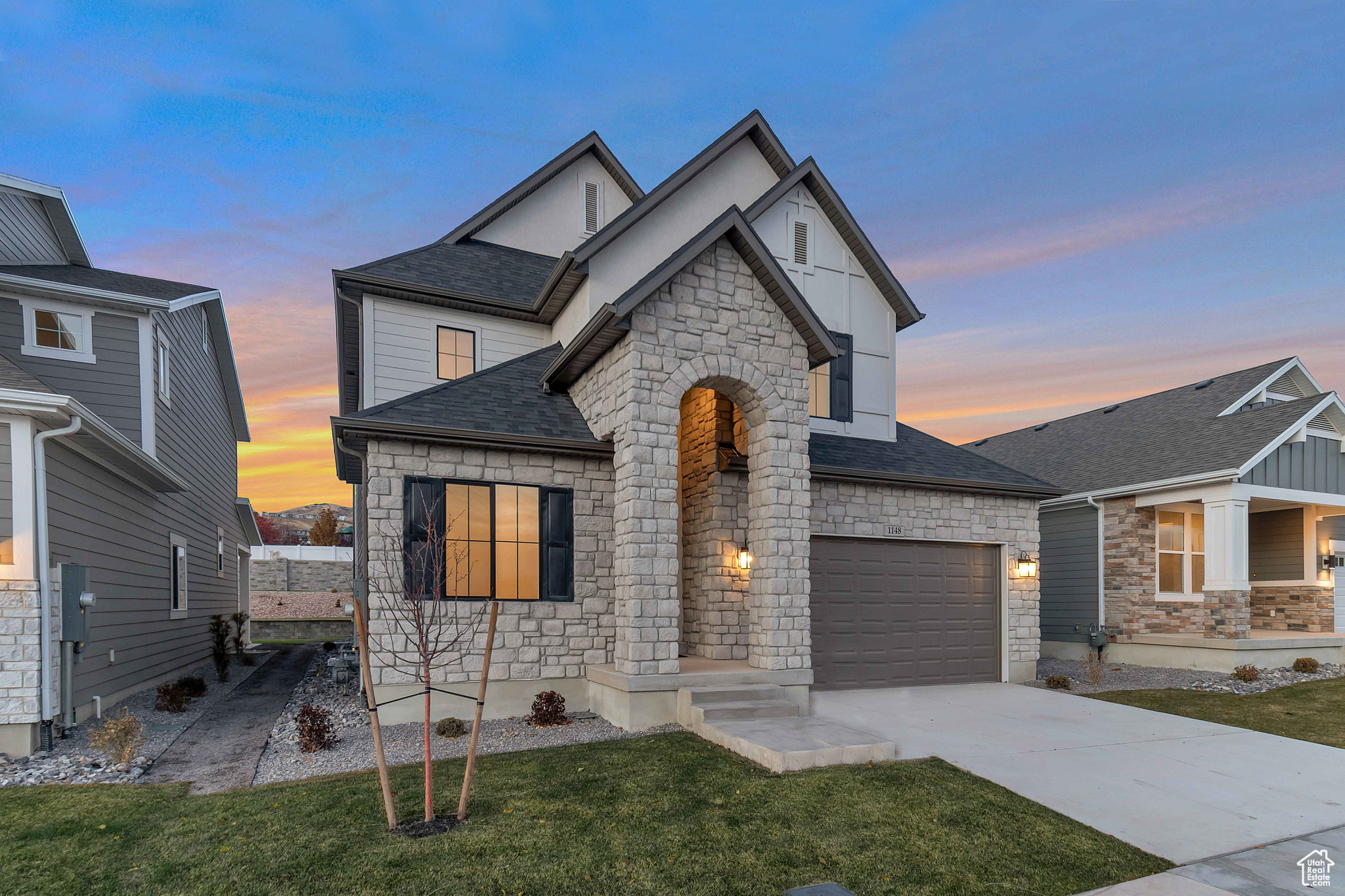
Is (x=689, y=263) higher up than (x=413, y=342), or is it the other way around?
(x=689, y=263)

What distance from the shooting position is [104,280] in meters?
12.5

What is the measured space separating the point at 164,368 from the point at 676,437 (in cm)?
956

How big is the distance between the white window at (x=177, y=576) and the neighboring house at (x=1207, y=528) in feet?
62.2

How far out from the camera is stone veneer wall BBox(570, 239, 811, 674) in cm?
882

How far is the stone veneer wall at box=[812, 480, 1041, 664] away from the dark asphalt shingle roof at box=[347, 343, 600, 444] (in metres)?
4.39

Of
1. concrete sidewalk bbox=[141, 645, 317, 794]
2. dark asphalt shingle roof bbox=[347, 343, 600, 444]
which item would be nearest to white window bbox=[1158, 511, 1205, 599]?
dark asphalt shingle roof bbox=[347, 343, 600, 444]

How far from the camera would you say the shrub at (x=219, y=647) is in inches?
545

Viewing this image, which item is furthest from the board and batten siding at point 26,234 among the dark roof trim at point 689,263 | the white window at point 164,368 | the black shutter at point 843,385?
the black shutter at point 843,385

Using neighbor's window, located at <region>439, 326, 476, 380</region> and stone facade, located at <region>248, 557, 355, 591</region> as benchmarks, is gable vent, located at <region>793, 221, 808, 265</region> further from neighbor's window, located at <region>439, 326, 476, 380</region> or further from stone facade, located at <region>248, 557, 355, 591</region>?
stone facade, located at <region>248, 557, 355, 591</region>

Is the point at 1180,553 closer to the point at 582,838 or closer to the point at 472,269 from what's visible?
the point at 582,838

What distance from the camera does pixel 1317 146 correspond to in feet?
39.9

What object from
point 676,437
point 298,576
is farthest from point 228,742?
point 298,576

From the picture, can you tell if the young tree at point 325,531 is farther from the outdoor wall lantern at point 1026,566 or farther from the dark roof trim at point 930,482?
the outdoor wall lantern at point 1026,566

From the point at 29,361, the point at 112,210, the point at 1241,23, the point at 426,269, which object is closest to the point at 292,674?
the point at 29,361
